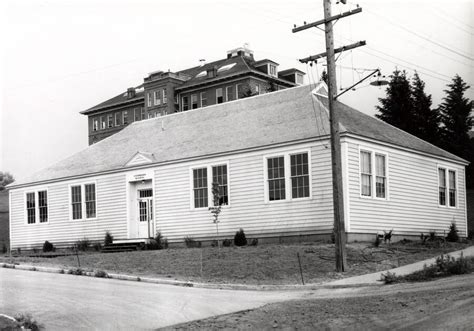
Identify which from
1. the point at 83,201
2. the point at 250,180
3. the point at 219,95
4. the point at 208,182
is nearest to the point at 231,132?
the point at 208,182

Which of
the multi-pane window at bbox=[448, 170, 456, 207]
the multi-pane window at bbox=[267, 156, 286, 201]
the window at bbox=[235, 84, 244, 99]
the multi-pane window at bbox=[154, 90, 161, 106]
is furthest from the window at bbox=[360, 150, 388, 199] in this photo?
the multi-pane window at bbox=[154, 90, 161, 106]

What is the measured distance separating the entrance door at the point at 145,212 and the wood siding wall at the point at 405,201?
10.8m

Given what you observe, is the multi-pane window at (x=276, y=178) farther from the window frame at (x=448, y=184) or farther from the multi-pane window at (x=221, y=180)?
the window frame at (x=448, y=184)

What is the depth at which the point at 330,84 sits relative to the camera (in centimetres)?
2072

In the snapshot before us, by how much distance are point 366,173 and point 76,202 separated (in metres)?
A: 16.1

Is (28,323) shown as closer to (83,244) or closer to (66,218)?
(83,244)

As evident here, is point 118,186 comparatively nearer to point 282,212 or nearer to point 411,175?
point 282,212

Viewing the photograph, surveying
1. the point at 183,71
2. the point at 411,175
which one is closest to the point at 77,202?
the point at 411,175

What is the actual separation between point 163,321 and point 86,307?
7.76 ft

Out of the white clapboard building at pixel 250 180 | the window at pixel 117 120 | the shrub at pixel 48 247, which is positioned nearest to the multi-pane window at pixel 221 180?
the white clapboard building at pixel 250 180

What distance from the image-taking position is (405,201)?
2869 centimetres

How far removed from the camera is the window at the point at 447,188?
1245 inches

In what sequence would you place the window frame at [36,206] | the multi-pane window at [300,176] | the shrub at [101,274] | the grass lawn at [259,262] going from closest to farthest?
1. the grass lawn at [259,262]
2. the shrub at [101,274]
3. the multi-pane window at [300,176]
4. the window frame at [36,206]

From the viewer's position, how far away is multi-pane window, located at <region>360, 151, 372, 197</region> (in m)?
26.5
